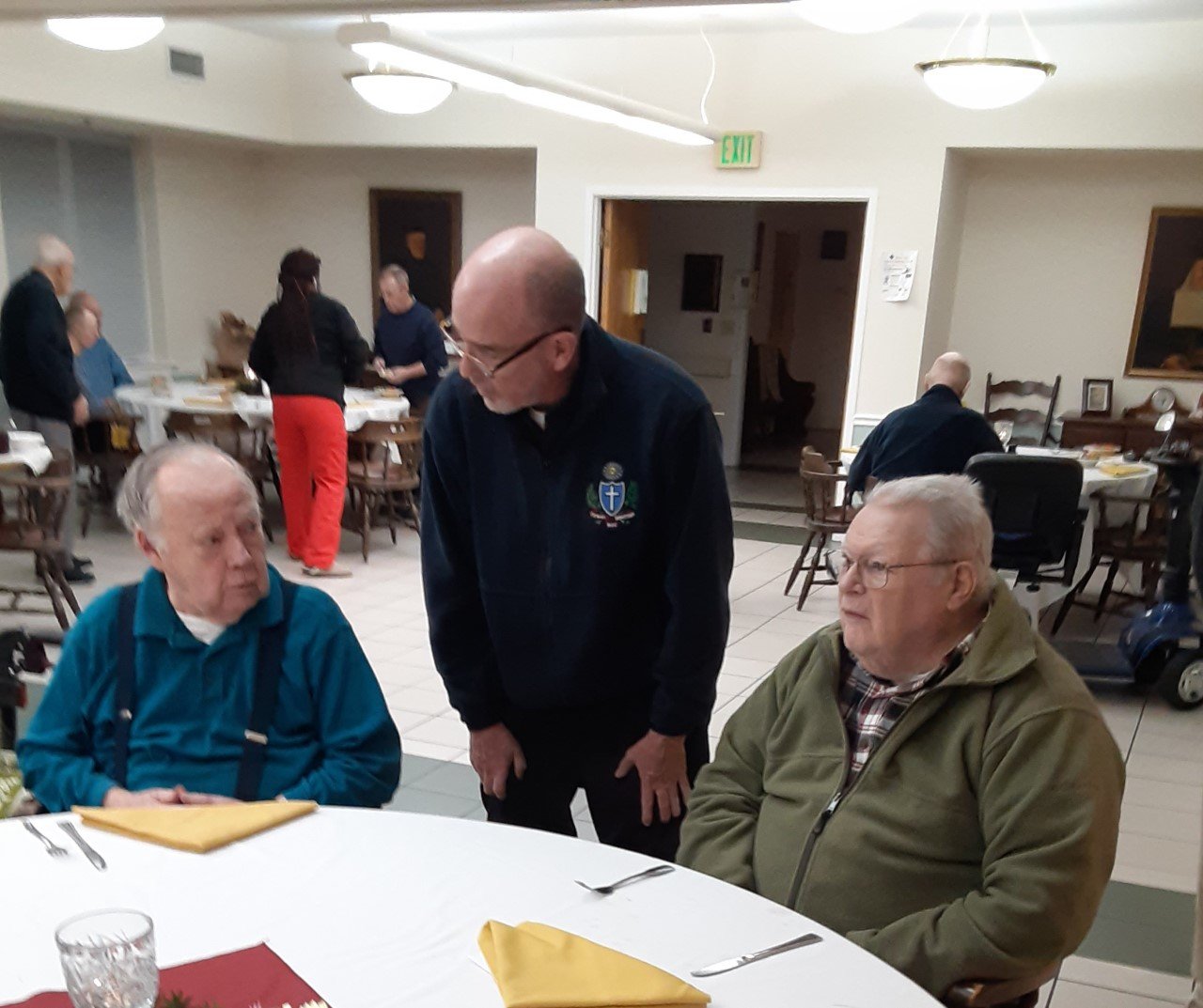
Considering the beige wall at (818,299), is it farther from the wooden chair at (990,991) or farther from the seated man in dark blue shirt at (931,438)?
the wooden chair at (990,991)

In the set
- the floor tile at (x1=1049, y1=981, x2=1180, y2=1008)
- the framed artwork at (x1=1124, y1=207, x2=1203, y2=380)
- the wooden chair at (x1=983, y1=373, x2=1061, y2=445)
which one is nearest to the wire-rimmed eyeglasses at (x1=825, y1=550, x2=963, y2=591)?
the floor tile at (x1=1049, y1=981, x2=1180, y2=1008)

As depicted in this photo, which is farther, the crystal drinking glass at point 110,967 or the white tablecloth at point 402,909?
the white tablecloth at point 402,909

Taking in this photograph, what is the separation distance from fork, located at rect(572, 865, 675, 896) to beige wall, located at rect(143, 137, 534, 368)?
327 inches

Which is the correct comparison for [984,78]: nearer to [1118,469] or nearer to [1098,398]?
[1118,469]

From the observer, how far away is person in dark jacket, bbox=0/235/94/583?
5770 mm

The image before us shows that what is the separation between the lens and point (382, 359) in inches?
313

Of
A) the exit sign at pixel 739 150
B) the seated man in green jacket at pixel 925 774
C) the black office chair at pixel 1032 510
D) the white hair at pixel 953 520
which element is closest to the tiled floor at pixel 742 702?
the black office chair at pixel 1032 510

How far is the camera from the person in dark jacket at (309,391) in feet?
18.9

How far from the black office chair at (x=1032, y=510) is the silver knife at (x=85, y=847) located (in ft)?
12.3

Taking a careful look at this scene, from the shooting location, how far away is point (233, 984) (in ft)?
4.02

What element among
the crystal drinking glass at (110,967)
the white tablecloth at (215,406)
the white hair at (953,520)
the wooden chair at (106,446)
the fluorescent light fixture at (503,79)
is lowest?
the wooden chair at (106,446)

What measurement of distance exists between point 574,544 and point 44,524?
388 centimetres

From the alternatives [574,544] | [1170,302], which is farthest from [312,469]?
[1170,302]

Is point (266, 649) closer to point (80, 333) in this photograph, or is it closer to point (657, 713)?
point (657, 713)
